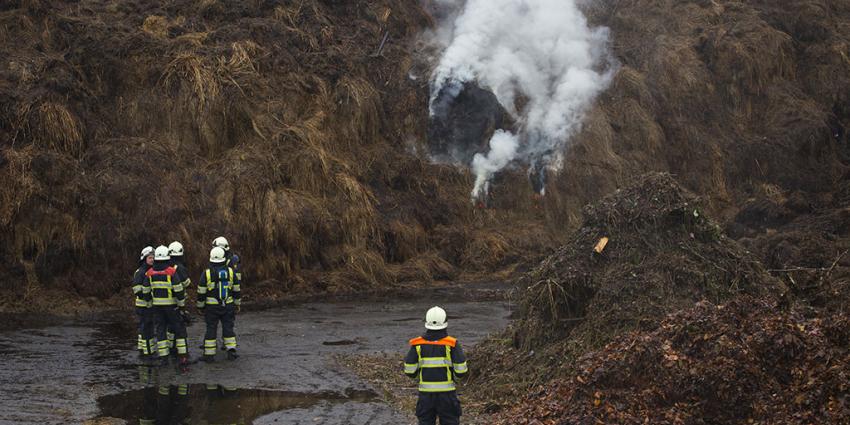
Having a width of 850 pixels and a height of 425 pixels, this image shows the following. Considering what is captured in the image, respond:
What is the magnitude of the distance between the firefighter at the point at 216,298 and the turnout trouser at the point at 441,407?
5.17 meters

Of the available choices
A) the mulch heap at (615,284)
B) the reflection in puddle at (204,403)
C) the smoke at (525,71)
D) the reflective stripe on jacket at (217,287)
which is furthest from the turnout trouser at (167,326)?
the smoke at (525,71)

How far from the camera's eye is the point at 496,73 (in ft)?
83.3

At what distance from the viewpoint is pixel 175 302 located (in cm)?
1177

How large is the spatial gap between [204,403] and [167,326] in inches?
105

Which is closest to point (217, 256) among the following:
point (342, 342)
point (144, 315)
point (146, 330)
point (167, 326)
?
point (167, 326)

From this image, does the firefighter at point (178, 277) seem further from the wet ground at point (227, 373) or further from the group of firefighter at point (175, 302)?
the wet ground at point (227, 373)

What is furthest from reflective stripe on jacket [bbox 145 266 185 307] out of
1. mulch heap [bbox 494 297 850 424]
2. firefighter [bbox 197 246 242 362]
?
mulch heap [bbox 494 297 850 424]

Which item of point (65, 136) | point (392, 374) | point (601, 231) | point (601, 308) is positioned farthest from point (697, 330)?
point (65, 136)

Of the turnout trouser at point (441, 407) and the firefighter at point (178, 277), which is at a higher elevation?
the firefighter at point (178, 277)

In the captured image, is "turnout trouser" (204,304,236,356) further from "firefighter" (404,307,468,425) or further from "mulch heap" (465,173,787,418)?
"firefighter" (404,307,468,425)

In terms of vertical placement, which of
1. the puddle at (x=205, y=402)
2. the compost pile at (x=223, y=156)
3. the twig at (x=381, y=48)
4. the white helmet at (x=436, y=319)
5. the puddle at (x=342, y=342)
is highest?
the twig at (x=381, y=48)

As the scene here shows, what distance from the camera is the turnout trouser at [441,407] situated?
751cm

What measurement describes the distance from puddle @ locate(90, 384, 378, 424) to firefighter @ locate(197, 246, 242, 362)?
1533mm

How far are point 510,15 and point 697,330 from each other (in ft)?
66.0
